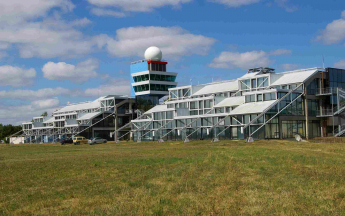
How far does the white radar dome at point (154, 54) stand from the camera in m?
119

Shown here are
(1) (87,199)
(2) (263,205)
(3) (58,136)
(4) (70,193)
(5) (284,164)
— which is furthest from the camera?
(3) (58,136)

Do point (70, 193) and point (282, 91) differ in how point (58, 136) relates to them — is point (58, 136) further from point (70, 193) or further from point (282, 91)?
point (70, 193)

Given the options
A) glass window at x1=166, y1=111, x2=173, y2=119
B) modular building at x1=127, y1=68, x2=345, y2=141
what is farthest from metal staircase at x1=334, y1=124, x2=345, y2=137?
glass window at x1=166, y1=111, x2=173, y2=119

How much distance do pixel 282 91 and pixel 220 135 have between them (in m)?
13.6

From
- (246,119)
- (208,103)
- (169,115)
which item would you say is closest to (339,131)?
(246,119)

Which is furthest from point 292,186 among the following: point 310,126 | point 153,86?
point 153,86

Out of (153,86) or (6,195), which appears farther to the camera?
(153,86)

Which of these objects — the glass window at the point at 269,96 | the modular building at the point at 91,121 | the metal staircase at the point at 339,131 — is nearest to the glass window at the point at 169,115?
the modular building at the point at 91,121

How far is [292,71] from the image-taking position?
76500mm

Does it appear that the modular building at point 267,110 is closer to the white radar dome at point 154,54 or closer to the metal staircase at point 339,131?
the metal staircase at point 339,131

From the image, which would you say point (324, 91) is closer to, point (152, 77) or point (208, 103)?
point (208, 103)

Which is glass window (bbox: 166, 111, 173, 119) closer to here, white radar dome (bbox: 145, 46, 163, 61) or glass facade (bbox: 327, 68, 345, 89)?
white radar dome (bbox: 145, 46, 163, 61)

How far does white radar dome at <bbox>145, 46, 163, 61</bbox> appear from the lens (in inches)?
4697

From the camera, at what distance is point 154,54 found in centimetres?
11931
